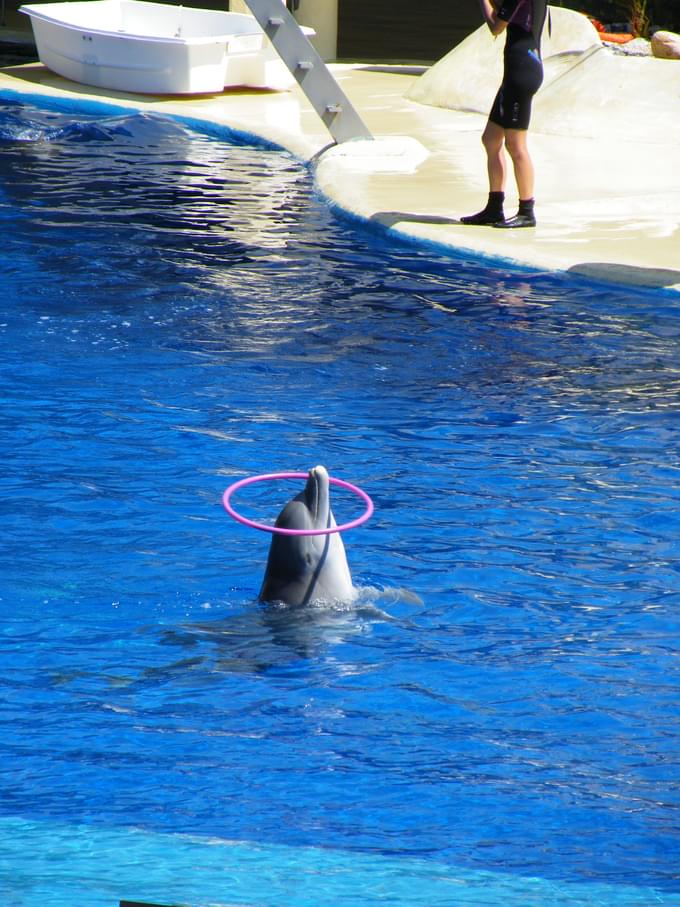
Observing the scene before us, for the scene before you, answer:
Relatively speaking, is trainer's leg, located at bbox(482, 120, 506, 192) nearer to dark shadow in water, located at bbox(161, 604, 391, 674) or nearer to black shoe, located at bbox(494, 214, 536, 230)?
black shoe, located at bbox(494, 214, 536, 230)

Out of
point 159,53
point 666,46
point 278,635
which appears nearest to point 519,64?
point 278,635

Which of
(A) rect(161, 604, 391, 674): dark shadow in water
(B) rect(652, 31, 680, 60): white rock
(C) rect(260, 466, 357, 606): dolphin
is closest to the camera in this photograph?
(C) rect(260, 466, 357, 606): dolphin

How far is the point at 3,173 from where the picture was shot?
36.6 feet

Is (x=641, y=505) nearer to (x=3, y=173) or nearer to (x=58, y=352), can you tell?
(x=58, y=352)

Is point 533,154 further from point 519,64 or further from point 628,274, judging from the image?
point 628,274

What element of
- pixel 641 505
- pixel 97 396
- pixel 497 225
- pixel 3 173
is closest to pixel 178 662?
pixel 641 505

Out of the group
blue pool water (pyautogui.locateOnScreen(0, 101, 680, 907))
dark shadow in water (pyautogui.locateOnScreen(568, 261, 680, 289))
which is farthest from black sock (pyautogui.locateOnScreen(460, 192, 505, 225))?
dark shadow in water (pyautogui.locateOnScreen(568, 261, 680, 289))

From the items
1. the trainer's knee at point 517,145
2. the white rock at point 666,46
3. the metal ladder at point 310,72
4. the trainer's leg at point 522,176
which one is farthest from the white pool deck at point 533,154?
the white rock at point 666,46

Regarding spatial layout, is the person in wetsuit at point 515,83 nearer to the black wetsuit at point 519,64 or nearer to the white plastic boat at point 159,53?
the black wetsuit at point 519,64

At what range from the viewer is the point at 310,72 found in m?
11.4

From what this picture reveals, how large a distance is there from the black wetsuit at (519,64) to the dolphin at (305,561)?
4.94 m

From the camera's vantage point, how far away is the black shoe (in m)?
8.80

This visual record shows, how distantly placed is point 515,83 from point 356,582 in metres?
4.65

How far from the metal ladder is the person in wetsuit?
3.00 meters
